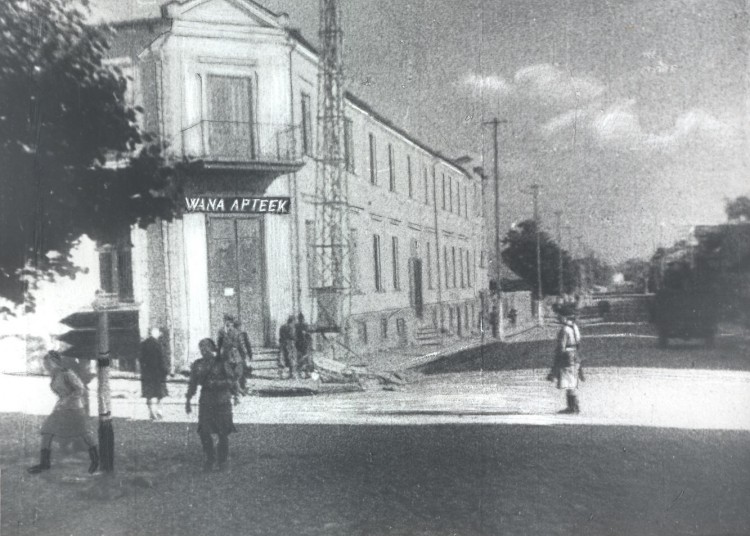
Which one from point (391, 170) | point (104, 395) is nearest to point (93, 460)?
point (104, 395)

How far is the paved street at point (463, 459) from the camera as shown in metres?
4.75

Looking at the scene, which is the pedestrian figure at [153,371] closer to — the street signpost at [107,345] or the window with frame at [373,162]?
the street signpost at [107,345]

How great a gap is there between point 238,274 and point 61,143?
1.69 m

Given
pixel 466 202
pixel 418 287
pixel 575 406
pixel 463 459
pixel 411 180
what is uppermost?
pixel 411 180

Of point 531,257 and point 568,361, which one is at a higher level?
point 531,257

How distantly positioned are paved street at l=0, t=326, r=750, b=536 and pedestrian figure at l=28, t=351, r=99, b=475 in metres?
0.10

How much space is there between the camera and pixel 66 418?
499 centimetres

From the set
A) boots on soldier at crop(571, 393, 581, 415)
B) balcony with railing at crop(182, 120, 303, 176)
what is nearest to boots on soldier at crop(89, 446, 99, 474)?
balcony with railing at crop(182, 120, 303, 176)

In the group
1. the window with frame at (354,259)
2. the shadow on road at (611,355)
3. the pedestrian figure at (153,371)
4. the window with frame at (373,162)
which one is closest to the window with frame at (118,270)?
the pedestrian figure at (153,371)

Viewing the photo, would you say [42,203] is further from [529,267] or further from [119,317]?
[529,267]

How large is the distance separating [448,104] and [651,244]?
1882mm

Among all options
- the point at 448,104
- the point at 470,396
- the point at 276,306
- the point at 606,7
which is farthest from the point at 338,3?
the point at 470,396

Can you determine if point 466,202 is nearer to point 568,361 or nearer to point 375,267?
point 375,267

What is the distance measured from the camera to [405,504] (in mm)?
4742
